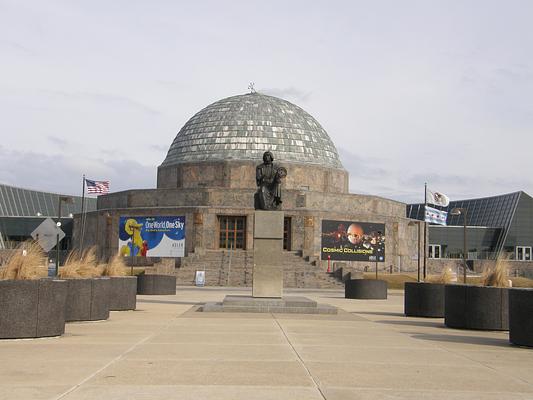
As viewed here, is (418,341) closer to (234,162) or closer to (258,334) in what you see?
(258,334)

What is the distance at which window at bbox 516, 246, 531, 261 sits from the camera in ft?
164

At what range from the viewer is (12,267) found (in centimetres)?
769

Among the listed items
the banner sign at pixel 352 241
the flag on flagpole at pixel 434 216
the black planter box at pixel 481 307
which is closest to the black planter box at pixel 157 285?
the black planter box at pixel 481 307

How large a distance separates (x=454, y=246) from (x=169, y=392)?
4596 centimetres

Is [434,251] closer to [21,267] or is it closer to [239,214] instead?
[239,214]

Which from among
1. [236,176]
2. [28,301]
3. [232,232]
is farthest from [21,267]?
[236,176]

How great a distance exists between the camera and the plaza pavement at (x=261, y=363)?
4699 mm

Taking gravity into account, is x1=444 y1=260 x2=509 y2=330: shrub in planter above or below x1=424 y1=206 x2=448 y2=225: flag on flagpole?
below

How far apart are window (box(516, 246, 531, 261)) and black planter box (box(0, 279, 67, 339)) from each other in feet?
154

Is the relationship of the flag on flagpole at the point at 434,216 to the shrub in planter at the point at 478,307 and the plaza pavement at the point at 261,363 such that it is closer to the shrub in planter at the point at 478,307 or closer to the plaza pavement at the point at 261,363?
the shrub in planter at the point at 478,307

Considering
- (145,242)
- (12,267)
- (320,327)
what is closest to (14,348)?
(12,267)

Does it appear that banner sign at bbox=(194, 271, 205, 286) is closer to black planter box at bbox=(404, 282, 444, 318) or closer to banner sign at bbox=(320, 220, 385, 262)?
banner sign at bbox=(320, 220, 385, 262)

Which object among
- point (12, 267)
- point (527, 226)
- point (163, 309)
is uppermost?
point (527, 226)

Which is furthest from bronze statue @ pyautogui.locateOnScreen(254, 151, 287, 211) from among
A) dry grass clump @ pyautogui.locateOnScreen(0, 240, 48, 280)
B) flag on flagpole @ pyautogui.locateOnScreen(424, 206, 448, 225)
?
flag on flagpole @ pyautogui.locateOnScreen(424, 206, 448, 225)
